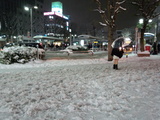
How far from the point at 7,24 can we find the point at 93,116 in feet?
161

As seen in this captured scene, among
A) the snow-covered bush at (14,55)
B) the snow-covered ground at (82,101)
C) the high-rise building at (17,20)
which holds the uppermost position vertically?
the high-rise building at (17,20)

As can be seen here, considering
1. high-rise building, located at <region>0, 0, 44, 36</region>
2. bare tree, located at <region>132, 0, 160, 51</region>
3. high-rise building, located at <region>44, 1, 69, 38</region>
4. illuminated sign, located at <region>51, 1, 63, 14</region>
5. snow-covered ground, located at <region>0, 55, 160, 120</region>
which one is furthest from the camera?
illuminated sign, located at <region>51, 1, 63, 14</region>

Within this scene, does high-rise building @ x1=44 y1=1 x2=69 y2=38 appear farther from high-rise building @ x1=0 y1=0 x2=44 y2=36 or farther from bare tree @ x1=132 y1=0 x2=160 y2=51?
bare tree @ x1=132 y1=0 x2=160 y2=51

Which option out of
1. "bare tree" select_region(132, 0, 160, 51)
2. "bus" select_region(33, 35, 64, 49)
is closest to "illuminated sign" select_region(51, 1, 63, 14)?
"bus" select_region(33, 35, 64, 49)

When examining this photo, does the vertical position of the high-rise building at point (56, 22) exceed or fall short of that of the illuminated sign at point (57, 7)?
it falls short

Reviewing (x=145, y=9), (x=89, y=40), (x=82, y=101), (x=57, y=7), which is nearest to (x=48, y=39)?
(x=89, y=40)

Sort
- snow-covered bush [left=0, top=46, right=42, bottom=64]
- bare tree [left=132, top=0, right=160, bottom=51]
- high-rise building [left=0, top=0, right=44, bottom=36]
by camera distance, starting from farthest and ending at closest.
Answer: high-rise building [left=0, top=0, right=44, bottom=36] → bare tree [left=132, top=0, right=160, bottom=51] → snow-covered bush [left=0, top=46, right=42, bottom=64]

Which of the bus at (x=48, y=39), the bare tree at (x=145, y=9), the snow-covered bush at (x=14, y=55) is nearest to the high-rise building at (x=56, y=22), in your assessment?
the bus at (x=48, y=39)

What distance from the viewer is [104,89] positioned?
16.4 feet

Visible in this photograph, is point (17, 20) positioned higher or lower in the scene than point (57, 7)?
lower

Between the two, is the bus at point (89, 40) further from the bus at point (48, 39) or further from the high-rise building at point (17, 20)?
the high-rise building at point (17, 20)

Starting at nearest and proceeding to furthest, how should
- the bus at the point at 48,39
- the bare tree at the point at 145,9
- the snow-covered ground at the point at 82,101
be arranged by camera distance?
the snow-covered ground at the point at 82,101
the bare tree at the point at 145,9
the bus at the point at 48,39

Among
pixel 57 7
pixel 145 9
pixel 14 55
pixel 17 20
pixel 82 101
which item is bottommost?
pixel 82 101

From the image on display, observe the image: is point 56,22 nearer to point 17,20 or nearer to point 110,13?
point 17,20
